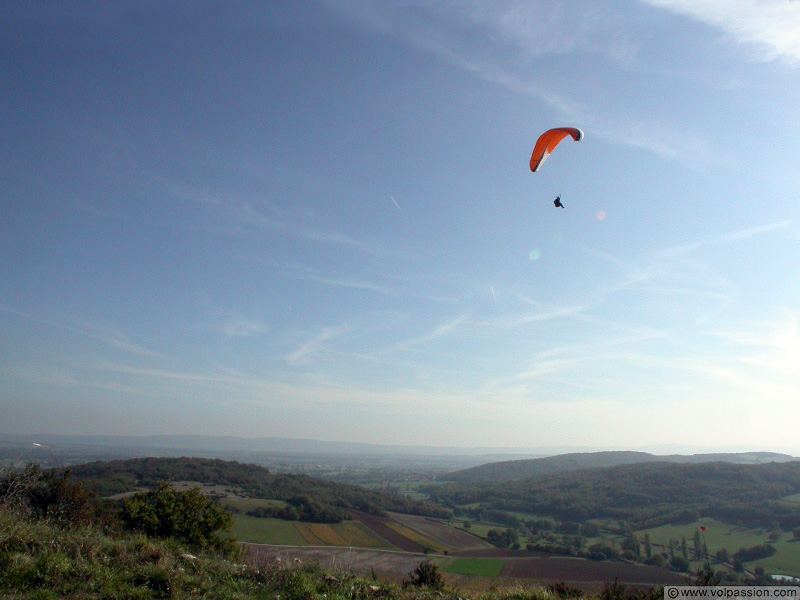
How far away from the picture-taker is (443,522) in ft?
224

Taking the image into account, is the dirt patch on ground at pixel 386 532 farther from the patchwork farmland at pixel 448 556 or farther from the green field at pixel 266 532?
the green field at pixel 266 532

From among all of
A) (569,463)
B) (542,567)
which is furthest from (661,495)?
(569,463)

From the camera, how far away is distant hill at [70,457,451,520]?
180ft

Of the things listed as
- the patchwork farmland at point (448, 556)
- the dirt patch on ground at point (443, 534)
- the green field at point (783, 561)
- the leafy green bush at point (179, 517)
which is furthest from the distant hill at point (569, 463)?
the leafy green bush at point (179, 517)

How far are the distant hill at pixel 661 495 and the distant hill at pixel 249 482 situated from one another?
20.5 meters

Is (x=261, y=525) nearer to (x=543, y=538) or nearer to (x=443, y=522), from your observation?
(x=443, y=522)

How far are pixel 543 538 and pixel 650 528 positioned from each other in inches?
624

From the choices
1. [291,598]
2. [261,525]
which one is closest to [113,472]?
[261,525]

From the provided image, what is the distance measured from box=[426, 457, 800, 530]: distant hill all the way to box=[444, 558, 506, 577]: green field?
113ft

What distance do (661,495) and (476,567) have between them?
52.8 metres

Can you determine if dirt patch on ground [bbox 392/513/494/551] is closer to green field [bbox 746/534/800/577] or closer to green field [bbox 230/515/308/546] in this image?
green field [bbox 230/515/308/546]

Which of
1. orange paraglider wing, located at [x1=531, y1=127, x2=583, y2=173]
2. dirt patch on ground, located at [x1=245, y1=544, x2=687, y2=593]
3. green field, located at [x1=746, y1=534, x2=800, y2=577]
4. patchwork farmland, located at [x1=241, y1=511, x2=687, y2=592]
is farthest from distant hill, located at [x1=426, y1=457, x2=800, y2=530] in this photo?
orange paraglider wing, located at [x1=531, y1=127, x2=583, y2=173]

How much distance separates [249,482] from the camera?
73.2 meters

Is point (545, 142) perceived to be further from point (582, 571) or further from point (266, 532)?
point (266, 532)
